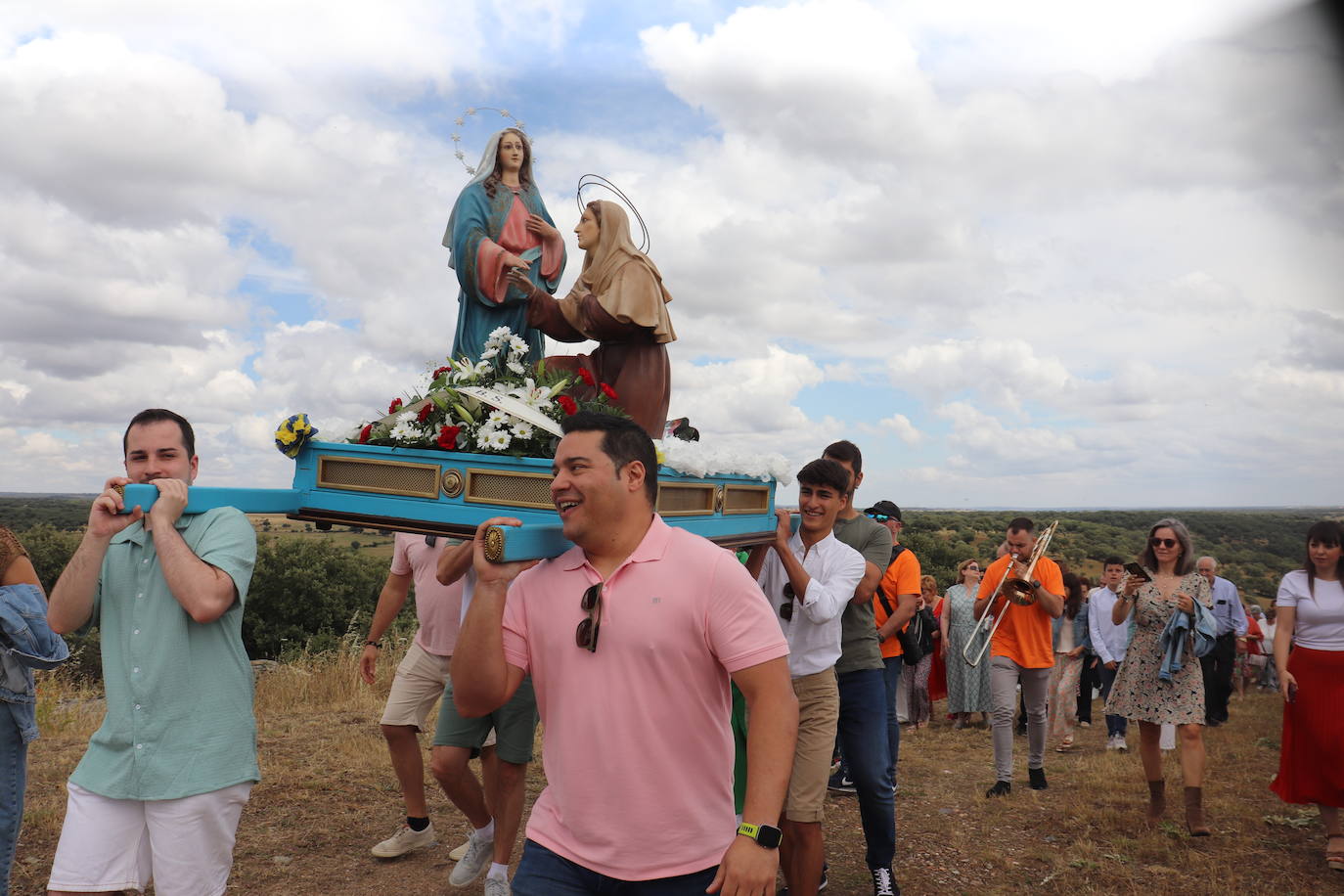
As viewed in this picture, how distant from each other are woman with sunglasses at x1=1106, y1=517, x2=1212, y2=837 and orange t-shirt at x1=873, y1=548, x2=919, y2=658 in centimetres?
142

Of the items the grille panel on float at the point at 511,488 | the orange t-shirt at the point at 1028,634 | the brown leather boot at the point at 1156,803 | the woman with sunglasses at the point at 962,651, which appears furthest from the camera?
the woman with sunglasses at the point at 962,651

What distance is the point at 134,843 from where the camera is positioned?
3.10 m

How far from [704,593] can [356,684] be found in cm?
835

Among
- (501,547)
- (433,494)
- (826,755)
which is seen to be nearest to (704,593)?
(501,547)

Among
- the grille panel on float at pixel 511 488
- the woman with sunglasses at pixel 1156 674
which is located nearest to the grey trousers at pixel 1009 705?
the woman with sunglasses at pixel 1156 674

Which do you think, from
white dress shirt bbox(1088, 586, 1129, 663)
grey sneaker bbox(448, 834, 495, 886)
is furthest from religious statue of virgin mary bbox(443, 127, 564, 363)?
white dress shirt bbox(1088, 586, 1129, 663)

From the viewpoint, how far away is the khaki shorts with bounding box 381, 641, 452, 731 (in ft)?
17.8

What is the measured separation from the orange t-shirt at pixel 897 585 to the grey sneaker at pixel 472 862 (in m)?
2.76

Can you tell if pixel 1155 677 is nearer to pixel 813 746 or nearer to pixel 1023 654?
pixel 1023 654

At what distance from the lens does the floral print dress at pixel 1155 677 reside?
6.52 meters

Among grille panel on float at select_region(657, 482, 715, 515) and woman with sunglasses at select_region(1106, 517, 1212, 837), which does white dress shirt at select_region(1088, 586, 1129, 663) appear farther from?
grille panel on float at select_region(657, 482, 715, 515)

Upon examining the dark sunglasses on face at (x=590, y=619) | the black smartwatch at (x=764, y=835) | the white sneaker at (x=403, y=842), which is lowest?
the white sneaker at (x=403, y=842)

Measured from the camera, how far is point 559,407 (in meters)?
3.90

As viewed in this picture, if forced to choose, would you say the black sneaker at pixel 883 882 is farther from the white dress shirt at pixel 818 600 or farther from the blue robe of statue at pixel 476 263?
the blue robe of statue at pixel 476 263
